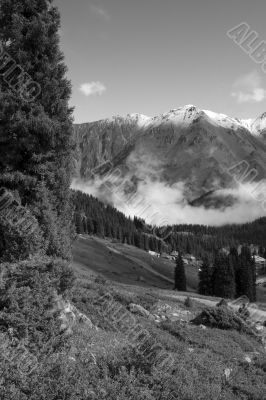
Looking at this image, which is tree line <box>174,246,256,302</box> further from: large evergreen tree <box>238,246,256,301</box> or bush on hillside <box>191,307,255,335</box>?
bush on hillside <box>191,307,255,335</box>

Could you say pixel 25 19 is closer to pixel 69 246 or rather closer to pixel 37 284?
pixel 69 246

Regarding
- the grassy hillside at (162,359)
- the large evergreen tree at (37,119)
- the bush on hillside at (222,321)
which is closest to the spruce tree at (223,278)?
the bush on hillside at (222,321)

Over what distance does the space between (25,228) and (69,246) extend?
3.59 metres

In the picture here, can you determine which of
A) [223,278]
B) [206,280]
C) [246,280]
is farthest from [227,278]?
[246,280]

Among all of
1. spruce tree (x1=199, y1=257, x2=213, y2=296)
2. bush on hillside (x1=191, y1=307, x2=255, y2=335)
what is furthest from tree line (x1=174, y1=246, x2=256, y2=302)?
bush on hillside (x1=191, y1=307, x2=255, y2=335)

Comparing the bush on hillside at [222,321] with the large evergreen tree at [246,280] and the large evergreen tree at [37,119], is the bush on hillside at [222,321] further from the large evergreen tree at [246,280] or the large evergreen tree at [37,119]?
the large evergreen tree at [246,280]

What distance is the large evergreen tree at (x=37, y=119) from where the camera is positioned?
18.9m

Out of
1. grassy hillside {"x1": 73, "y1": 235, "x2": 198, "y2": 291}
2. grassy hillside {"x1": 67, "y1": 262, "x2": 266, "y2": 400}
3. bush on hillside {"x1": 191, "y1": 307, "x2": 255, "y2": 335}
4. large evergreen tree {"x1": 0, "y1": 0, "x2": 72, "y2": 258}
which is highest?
large evergreen tree {"x1": 0, "y1": 0, "x2": 72, "y2": 258}

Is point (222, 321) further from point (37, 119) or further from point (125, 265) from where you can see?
point (125, 265)

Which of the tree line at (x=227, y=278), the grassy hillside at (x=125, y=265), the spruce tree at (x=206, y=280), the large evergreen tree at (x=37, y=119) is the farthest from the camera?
the grassy hillside at (x=125, y=265)

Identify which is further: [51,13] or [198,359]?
[51,13]

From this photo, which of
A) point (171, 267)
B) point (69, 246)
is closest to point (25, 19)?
point (69, 246)

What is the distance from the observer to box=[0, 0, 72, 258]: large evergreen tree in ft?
62.1

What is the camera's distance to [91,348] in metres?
15.2
